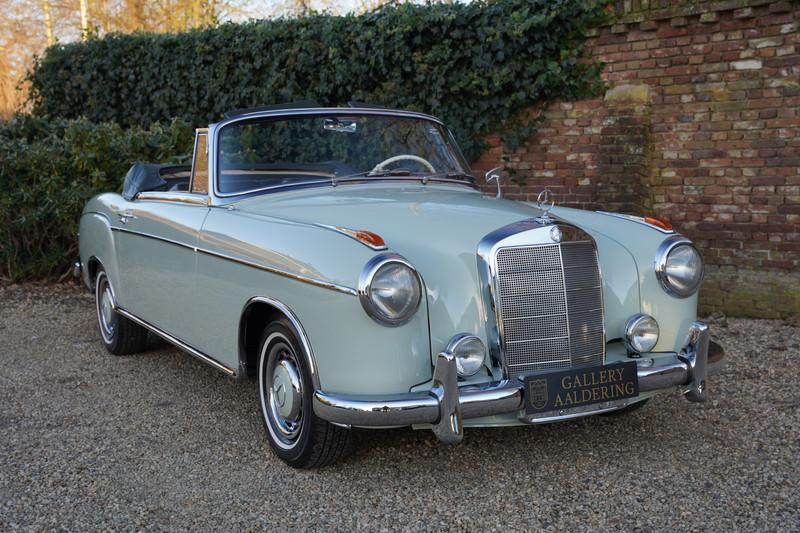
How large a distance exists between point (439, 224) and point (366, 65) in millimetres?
4854

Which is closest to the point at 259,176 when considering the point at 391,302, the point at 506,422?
the point at 391,302

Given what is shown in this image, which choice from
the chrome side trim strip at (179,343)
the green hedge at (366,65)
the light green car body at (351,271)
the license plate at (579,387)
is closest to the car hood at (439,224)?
the light green car body at (351,271)

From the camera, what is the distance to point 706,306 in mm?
6375

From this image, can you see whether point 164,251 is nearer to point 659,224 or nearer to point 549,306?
point 549,306

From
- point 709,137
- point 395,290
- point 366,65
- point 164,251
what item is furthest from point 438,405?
point 366,65

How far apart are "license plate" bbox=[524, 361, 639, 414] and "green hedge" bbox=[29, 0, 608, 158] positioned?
4215 millimetres

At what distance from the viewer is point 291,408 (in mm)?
3277

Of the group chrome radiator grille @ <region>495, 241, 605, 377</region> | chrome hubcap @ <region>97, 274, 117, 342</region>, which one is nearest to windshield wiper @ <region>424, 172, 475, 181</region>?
chrome radiator grille @ <region>495, 241, 605, 377</region>

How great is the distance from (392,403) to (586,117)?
4709 millimetres

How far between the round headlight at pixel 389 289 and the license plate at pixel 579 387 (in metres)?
0.53

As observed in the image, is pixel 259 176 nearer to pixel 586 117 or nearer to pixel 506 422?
pixel 506 422

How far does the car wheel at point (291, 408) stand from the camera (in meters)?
3.12

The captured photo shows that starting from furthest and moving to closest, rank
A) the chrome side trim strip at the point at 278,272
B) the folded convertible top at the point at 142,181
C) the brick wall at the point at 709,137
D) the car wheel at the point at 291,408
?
the brick wall at the point at 709,137 → the folded convertible top at the point at 142,181 → the car wheel at the point at 291,408 → the chrome side trim strip at the point at 278,272

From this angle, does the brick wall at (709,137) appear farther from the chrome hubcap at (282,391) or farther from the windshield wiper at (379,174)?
the chrome hubcap at (282,391)
